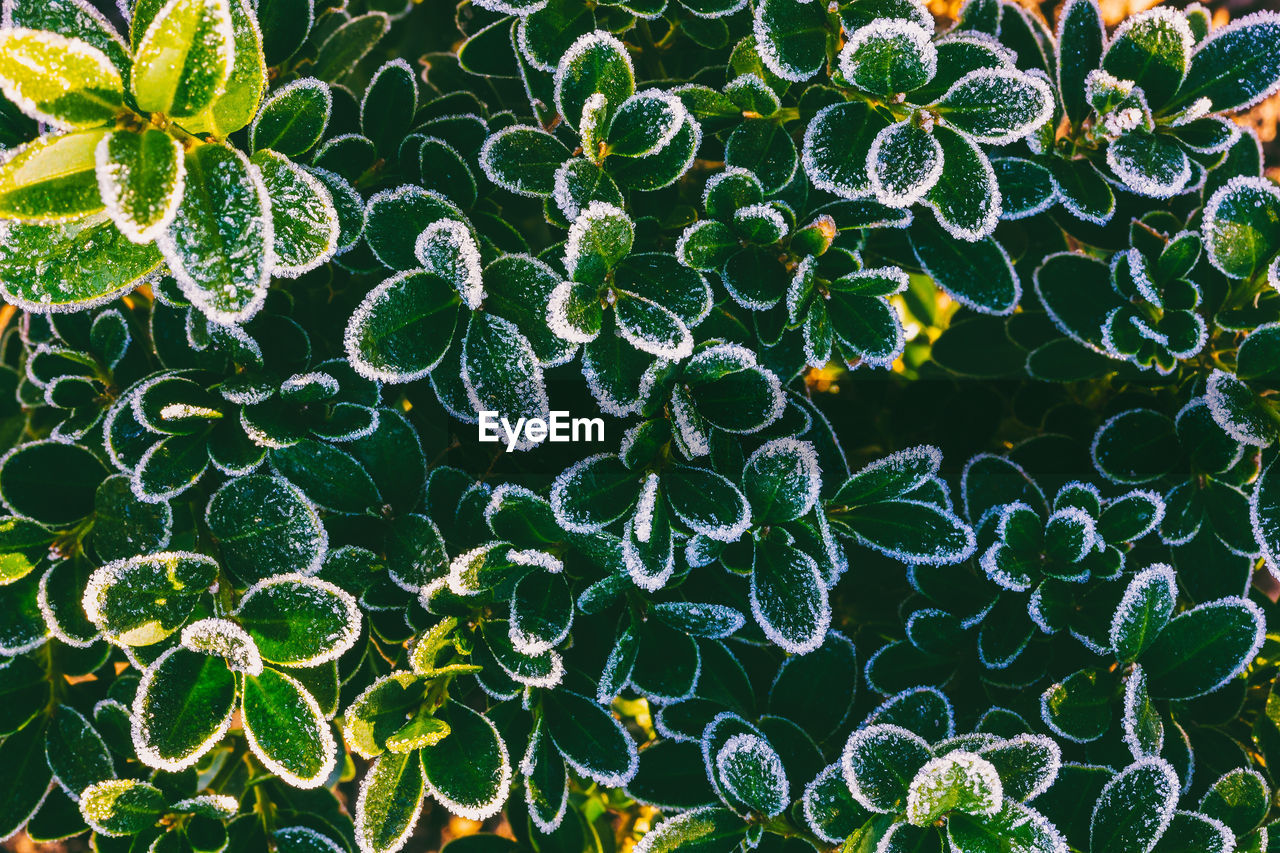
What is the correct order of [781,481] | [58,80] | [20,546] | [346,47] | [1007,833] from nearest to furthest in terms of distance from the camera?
[58,80] → [1007,833] → [781,481] → [20,546] → [346,47]

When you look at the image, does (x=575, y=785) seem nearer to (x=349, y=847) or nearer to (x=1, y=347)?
(x=349, y=847)

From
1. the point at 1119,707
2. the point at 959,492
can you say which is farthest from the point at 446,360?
the point at 1119,707

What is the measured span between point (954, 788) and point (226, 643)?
84 cm

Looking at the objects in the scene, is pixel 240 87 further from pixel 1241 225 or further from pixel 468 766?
pixel 1241 225

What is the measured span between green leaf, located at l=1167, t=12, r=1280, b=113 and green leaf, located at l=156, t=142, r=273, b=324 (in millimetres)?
1205

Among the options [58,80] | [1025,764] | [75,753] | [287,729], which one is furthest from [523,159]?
[75,753]

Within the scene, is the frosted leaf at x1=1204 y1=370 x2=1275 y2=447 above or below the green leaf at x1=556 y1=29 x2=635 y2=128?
below

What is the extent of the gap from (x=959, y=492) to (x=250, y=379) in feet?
3.63

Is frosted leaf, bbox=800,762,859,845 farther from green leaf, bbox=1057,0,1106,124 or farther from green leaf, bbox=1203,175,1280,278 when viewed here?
green leaf, bbox=1057,0,1106,124

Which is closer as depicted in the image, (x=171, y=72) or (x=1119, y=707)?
(x=171, y=72)

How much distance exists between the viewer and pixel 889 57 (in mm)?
992

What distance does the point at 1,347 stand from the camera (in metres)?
1.60

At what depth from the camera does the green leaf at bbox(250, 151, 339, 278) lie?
87cm

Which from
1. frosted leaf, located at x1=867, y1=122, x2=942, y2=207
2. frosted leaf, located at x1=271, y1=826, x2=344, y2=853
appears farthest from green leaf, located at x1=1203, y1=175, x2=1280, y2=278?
frosted leaf, located at x1=271, y1=826, x2=344, y2=853
